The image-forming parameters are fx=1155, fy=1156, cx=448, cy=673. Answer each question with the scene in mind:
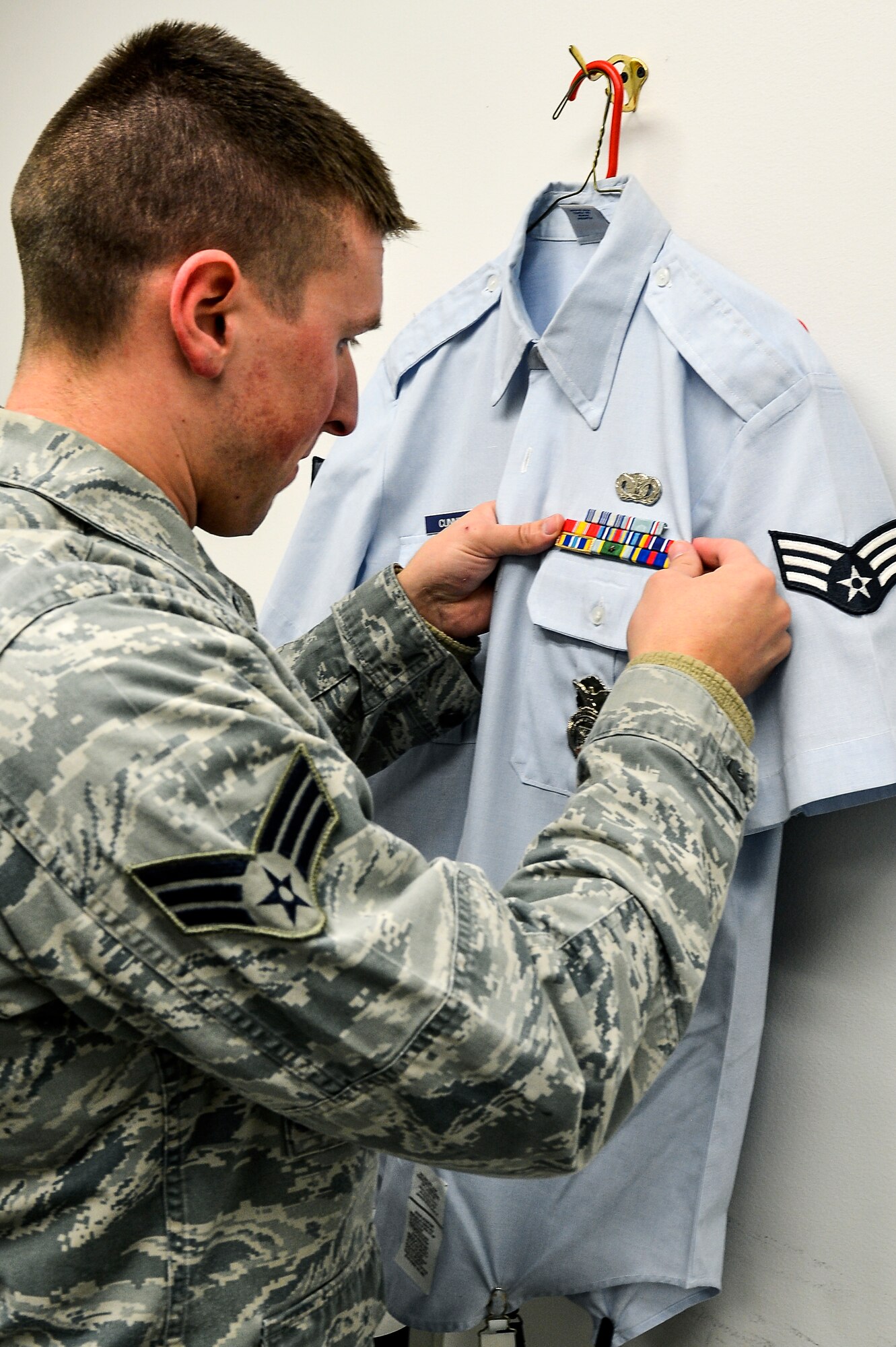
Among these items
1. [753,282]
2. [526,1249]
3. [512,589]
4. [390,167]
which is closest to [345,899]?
[512,589]

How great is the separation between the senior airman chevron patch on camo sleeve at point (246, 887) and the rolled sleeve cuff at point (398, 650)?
0.53 m

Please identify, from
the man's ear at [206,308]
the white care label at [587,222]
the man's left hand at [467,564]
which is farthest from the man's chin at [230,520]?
the white care label at [587,222]

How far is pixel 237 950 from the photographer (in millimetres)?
632

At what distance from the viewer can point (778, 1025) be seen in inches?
45.8

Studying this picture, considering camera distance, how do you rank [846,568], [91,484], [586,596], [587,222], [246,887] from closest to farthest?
[246,887], [91,484], [846,568], [586,596], [587,222]

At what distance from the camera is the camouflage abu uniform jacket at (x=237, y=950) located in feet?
2.06

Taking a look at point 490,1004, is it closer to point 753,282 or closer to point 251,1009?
point 251,1009

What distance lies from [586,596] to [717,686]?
25cm

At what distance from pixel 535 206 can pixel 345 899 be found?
83 cm

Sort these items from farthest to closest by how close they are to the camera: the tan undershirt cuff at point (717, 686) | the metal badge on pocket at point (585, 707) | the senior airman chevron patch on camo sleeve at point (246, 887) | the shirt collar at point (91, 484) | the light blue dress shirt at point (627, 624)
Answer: the metal badge on pocket at point (585, 707) → the light blue dress shirt at point (627, 624) → the tan undershirt cuff at point (717, 686) → the shirt collar at point (91, 484) → the senior airman chevron patch on camo sleeve at point (246, 887)

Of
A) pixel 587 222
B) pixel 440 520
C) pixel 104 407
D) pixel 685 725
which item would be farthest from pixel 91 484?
pixel 587 222

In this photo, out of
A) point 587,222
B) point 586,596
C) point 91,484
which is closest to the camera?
point 91,484

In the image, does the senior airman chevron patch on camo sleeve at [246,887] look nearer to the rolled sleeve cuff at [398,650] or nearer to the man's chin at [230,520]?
the man's chin at [230,520]

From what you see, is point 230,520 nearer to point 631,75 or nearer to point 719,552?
point 719,552
